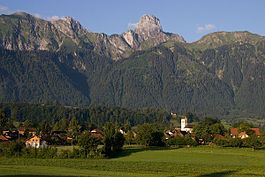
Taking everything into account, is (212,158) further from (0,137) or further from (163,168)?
(0,137)

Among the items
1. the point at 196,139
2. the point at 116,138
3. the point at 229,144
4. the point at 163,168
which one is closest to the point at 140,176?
the point at 163,168

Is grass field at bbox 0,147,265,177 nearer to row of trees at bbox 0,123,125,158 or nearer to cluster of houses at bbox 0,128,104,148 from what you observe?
row of trees at bbox 0,123,125,158

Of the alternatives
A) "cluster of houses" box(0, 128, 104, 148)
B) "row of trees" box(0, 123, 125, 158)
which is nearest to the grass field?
"row of trees" box(0, 123, 125, 158)

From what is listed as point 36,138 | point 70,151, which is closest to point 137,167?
point 70,151

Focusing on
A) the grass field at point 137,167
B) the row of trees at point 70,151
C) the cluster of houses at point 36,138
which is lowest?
the grass field at point 137,167

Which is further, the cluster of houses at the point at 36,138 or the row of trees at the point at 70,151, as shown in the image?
the cluster of houses at the point at 36,138

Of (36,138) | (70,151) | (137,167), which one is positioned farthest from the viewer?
(36,138)

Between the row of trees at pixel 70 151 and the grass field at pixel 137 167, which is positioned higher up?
the row of trees at pixel 70 151

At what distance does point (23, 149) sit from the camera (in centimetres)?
11000

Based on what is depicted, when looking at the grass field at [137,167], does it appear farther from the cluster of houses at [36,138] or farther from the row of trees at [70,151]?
the cluster of houses at [36,138]

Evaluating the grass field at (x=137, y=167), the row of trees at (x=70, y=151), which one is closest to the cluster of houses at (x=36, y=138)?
the row of trees at (x=70, y=151)

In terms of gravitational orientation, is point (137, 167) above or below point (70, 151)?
below

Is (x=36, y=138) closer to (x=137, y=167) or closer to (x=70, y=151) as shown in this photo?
→ (x=70, y=151)

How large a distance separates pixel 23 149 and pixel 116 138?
82.6ft
